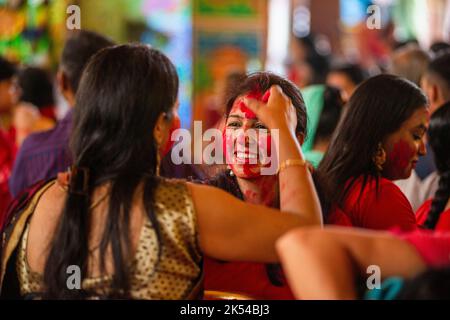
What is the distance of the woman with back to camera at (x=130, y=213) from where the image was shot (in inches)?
82.3

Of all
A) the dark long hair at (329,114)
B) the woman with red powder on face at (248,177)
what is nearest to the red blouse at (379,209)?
the woman with red powder on face at (248,177)

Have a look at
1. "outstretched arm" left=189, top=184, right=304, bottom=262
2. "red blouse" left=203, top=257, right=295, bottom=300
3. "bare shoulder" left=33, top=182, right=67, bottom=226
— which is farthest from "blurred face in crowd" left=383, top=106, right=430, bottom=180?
"bare shoulder" left=33, top=182, right=67, bottom=226

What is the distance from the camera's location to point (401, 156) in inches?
118

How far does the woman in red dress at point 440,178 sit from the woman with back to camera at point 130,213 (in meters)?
0.90

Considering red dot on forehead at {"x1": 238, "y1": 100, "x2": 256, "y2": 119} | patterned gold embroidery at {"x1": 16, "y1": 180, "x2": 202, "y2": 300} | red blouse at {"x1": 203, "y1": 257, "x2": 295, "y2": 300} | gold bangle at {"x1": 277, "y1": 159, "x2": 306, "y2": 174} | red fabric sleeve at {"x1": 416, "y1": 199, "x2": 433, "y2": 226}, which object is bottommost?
red blouse at {"x1": 203, "y1": 257, "x2": 295, "y2": 300}

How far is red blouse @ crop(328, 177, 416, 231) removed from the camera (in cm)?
283

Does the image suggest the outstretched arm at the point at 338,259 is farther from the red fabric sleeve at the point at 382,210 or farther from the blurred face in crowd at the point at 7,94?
the blurred face in crowd at the point at 7,94

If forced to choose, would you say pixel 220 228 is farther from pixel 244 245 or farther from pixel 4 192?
pixel 4 192

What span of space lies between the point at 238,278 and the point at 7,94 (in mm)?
2688

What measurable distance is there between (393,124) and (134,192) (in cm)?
117

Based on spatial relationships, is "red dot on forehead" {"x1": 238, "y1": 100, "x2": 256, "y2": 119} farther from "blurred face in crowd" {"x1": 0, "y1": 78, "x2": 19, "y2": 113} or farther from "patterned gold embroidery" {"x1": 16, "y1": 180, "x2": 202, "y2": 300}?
"blurred face in crowd" {"x1": 0, "y1": 78, "x2": 19, "y2": 113}

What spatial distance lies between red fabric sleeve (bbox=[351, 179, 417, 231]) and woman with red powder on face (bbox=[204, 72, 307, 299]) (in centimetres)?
28

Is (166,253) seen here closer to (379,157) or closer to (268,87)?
(268,87)

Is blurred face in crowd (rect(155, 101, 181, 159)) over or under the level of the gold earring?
over
